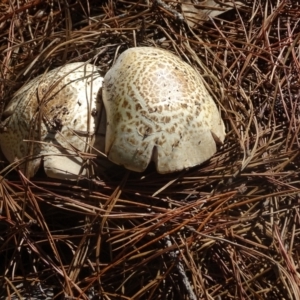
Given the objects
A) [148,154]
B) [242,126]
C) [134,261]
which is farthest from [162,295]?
[242,126]

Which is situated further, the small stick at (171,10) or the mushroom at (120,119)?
the small stick at (171,10)

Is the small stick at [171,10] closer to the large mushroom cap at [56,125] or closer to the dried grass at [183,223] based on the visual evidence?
the dried grass at [183,223]

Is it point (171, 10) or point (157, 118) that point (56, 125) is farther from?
point (171, 10)

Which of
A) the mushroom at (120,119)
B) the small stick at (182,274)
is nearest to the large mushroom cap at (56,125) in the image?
the mushroom at (120,119)

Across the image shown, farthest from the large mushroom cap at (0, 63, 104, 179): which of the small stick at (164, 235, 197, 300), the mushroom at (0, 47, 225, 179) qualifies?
the small stick at (164, 235, 197, 300)

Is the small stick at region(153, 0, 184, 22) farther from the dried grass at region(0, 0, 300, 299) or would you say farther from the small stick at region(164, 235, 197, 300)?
the small stick at region(164, 235, 197, 300)


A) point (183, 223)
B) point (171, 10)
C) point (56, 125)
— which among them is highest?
point (171, 10)

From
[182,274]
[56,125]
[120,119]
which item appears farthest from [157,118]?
[182,274]
